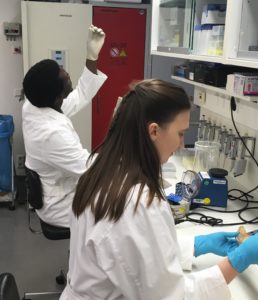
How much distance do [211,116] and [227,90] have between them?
70 centimetres

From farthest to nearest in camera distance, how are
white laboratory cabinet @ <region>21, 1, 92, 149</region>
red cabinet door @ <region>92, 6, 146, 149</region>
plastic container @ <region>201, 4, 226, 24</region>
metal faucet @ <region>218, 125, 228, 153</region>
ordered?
red cabinet door @ <region>92, 6, 146, 149</region> → white laboratory cabinet @ <region>21, 1, 92, 149</region> → metal faucet @ <region>218, 125, 228, 153</region> → plastic container @ <region>201, 4, 226, 24</region>

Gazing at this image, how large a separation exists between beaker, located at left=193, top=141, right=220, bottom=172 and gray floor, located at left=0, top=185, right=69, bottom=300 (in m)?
1.16

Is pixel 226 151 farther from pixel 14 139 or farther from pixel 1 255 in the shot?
pixel 14 139

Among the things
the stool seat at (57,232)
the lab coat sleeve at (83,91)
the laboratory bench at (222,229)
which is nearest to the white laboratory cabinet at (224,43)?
the laboratory bench at (222,229)

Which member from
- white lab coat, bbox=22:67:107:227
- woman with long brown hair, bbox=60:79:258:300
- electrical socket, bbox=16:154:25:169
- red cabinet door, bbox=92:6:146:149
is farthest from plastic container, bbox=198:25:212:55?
electrical socket, bbox=16:154:25:169

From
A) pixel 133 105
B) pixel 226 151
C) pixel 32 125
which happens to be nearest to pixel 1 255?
pixel 32 125

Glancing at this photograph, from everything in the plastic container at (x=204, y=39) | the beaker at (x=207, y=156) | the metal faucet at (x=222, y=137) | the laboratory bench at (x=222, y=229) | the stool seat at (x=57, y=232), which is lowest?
the stool seat at (x=57, y=232)

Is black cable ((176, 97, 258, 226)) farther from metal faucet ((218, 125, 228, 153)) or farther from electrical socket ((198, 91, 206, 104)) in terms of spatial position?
electrical socket ((198, 91, 206, 104))

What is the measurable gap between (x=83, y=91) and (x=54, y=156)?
33.0 inches

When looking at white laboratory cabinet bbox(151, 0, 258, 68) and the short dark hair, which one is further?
the short dark hair

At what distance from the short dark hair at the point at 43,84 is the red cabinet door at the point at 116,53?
75.4 inches

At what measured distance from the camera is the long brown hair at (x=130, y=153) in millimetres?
964

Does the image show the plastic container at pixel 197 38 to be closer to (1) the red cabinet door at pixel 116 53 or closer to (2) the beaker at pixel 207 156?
(2) the beaker at pixel 207 156

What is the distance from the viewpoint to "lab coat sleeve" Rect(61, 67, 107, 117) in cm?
256
